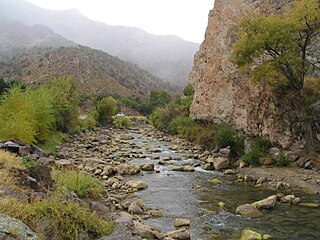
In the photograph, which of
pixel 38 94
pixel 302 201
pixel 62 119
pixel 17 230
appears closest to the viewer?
pixel 17 230

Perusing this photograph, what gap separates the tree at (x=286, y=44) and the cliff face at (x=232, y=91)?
7.82 feet

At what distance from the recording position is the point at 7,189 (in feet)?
28.4

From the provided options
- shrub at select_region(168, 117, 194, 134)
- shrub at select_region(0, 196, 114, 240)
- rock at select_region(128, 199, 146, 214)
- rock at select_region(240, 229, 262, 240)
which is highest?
→ shrub at select_region(0, 196, 114, 240)

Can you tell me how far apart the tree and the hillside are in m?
74.8

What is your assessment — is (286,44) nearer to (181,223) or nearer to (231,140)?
(231,140)

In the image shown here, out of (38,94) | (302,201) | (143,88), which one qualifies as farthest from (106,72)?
(302,201)

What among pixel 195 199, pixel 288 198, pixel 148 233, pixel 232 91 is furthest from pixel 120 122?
pixel 148 233

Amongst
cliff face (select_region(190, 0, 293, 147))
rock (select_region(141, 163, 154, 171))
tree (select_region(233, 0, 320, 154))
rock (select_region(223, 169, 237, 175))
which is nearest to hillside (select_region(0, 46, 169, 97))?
cliff face (select_region(190, 0, 293, 147))

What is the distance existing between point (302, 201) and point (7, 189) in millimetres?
14270

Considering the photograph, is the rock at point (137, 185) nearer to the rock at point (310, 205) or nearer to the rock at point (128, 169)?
the rock at point (128, 169)

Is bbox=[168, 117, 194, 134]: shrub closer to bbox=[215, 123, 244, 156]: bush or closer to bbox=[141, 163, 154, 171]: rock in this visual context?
bbox=[215, 123, 244, 156]: bush

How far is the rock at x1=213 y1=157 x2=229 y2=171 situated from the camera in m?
26.2

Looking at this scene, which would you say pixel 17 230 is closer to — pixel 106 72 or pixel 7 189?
pixel 7 189

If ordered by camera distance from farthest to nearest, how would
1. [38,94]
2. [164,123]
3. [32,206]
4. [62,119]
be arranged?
[164,123] → [62,119] → [38,94] → [32,206]
